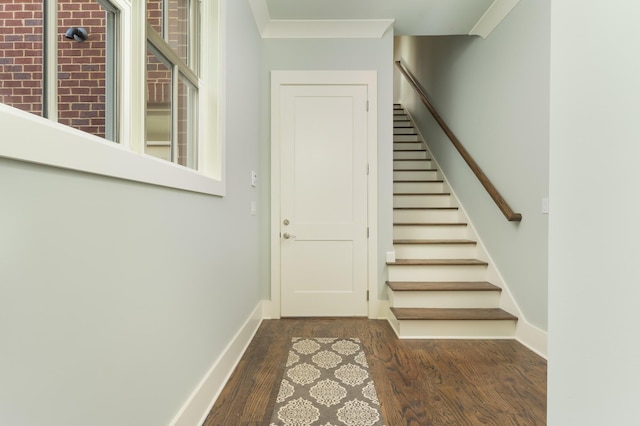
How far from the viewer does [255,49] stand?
262cm

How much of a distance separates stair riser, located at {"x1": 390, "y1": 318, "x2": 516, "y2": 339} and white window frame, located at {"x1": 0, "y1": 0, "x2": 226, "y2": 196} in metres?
1.74

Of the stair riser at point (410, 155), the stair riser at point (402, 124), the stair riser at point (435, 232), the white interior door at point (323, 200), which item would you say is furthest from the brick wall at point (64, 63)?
the stair riser at point (402, 124)

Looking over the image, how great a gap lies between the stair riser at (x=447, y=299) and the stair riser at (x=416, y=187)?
1.63m

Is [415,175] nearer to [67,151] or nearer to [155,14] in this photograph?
[155,14]

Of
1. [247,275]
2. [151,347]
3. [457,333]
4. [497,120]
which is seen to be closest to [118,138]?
[151,347]

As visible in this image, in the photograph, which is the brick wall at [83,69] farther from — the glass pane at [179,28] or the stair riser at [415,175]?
the stair riser at [415,175]

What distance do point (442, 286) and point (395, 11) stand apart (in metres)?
2.39

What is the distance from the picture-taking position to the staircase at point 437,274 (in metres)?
2.37

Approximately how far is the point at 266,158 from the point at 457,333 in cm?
219

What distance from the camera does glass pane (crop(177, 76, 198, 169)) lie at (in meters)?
1.55

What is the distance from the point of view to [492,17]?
2689mm
